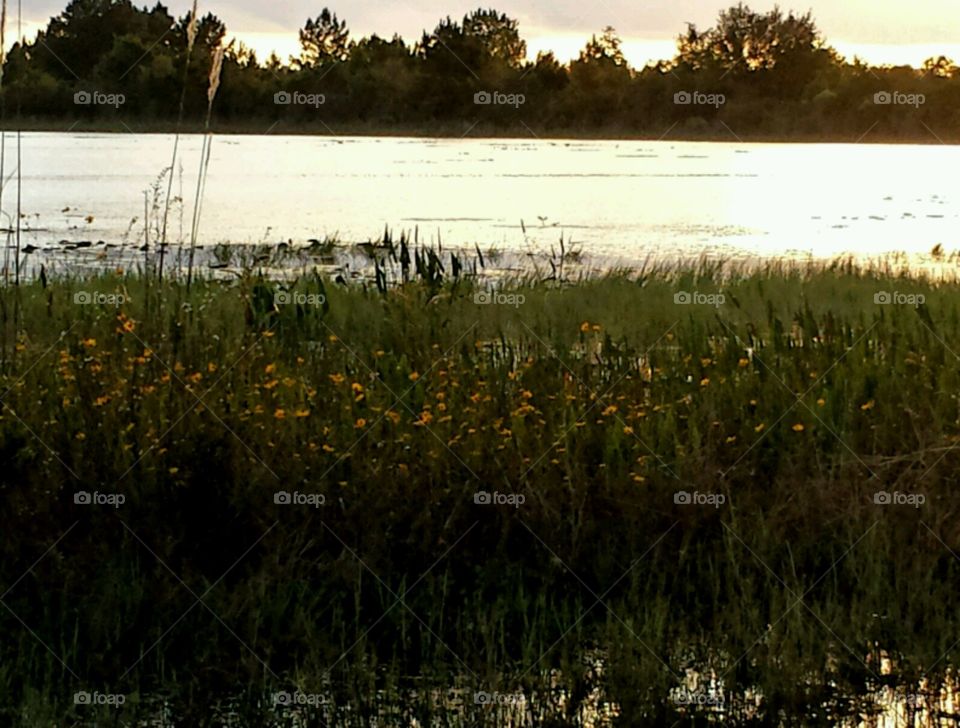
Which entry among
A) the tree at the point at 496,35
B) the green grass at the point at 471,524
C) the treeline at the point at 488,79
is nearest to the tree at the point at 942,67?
the treeline at the point at 488,79

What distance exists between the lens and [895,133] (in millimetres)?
54094

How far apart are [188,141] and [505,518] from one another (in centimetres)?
5873

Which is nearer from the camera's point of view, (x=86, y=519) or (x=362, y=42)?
(x=86, y=519)

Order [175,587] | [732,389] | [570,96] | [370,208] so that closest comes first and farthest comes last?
[175,587] → [732,389] → [370,208] → [570,96]

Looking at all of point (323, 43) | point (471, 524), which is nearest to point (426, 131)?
point (323, 43)

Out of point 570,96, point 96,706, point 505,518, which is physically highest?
point 570,96

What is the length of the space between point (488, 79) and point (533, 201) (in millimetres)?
10591

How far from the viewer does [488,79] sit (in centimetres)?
3341

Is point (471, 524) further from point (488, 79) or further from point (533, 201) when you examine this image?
point (488, 79)

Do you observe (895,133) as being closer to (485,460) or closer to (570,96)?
(570,96)

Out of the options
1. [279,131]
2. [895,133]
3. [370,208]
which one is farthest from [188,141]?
[370,208]

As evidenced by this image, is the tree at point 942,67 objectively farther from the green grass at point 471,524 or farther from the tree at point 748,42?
the green grass at point 471,524

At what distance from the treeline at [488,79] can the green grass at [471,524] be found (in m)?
23.5

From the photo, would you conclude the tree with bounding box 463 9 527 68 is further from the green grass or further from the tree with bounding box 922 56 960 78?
the green grass
